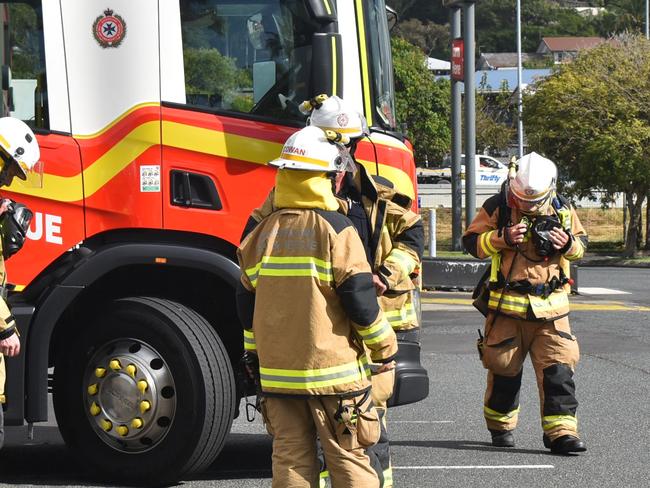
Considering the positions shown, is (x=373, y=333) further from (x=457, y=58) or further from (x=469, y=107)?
(x=469, y=107)

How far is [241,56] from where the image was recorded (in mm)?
6719

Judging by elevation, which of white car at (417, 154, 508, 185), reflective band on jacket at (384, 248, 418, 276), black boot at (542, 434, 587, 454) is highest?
reflective band on jacket at (384, 248, 418, 276)

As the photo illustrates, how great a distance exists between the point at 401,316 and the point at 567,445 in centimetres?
150

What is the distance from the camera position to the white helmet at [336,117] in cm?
606

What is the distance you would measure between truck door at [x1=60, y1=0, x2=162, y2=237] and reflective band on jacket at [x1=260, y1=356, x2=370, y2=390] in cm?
175

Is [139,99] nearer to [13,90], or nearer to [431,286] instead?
[13,90]

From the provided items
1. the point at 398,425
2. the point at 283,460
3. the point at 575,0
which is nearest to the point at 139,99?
the point at 283,460

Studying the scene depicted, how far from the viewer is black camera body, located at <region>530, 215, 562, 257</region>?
24.7 feet

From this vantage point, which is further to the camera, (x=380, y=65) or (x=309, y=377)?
(x=380, y=65)

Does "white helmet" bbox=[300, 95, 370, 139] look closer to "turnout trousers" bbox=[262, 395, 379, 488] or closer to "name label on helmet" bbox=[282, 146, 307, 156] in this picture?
"name label on helmet" bbox=[282, 146, 307, 156]

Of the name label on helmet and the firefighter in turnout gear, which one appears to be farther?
the firefighter in turnout gear

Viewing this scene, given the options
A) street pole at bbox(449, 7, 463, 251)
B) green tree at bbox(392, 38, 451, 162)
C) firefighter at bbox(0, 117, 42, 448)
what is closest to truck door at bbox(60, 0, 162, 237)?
firefighter at bbox(0, 117, 42, 448)

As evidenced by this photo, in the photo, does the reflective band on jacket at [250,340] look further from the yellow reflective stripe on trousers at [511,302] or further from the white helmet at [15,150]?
the yellow reflective stripe on trousers at [511,302]

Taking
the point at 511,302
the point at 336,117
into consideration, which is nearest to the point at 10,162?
the point at 336,117
